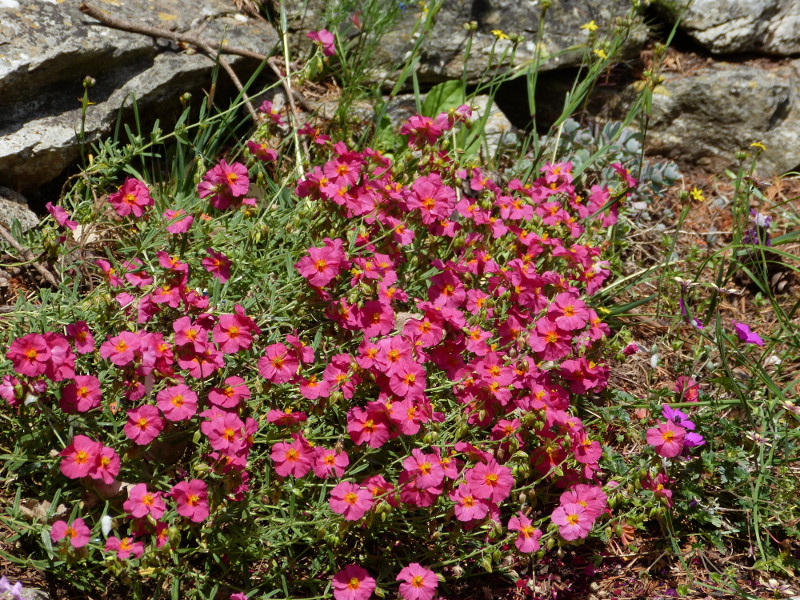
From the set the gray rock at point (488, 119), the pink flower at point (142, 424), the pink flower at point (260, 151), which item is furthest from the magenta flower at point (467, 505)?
the gray rock at point (488, 119)

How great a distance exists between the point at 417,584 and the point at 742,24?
4071 mm

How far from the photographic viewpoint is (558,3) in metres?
4.62

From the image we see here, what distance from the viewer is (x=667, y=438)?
260cm

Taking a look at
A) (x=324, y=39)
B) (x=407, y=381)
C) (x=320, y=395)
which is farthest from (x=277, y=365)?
(x=324, y=39)

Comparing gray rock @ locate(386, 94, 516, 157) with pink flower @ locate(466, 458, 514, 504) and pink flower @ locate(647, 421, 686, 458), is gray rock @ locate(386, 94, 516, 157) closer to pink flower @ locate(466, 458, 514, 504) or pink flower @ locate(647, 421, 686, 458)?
pink flower @ locate(647, 421, 686, 458)

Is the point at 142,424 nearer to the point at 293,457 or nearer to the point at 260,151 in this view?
the point at 293,457

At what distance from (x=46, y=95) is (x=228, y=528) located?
7.01 ft

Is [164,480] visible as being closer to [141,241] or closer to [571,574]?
[141,241]

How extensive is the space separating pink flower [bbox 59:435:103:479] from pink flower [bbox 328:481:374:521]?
68cm

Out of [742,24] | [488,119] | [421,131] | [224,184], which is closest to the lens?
[224,184]

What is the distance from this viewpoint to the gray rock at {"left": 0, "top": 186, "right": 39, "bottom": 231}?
10.2ft

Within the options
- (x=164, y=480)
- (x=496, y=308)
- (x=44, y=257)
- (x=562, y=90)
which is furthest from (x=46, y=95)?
(x=562, y=90)

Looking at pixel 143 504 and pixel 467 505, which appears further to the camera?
pixel 467 505

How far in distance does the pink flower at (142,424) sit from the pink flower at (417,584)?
846mm
